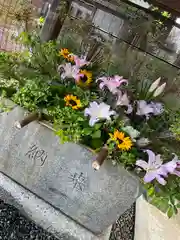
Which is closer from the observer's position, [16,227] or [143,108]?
[143,108]

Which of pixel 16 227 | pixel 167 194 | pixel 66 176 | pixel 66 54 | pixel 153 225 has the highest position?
pixel 66 54

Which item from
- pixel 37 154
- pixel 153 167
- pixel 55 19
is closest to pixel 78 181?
pixel 37 154

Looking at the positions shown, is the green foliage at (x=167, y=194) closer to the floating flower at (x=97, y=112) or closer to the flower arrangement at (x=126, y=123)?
the flower arrangement at (x=126, y=123)

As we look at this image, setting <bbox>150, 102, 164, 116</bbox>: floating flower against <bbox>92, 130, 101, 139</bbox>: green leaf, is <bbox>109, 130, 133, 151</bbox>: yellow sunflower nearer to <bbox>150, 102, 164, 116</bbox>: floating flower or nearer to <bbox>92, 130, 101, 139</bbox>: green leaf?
<bbox>92, 130, 101, 139</bbox>: green leaf

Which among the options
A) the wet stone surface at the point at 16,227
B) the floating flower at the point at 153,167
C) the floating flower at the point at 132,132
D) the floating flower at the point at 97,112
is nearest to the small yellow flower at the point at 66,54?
the floating flower at the point at 97,112

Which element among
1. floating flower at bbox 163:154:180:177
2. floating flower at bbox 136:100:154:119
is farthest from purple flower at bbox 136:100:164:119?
floating flower at bbox 163:154:180:177

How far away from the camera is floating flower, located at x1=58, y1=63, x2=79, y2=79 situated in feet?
3.84

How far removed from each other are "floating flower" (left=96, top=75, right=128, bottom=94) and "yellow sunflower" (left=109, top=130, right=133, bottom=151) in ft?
0.54

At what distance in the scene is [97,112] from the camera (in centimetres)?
106

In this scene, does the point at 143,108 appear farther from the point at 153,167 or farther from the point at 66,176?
the point at 66,176

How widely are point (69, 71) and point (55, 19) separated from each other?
339mm

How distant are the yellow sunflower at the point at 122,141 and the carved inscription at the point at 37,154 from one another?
12.0 inches

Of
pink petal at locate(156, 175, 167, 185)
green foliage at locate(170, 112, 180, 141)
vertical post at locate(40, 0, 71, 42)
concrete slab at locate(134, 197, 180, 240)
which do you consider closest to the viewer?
pink petal at locate(156, 175, 167, 185)

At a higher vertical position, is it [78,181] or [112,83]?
[112,83]
